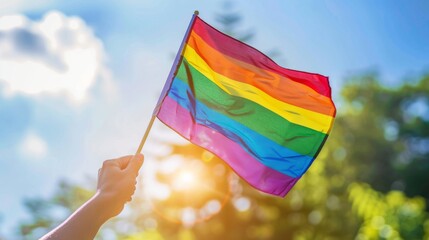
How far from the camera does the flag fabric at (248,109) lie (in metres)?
5.01

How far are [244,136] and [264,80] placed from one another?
1.55 feet

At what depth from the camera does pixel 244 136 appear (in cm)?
514

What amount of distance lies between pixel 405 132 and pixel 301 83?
139ft

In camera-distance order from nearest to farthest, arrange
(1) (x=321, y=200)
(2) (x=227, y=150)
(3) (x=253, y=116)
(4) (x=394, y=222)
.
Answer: (2) (x=227, y=150) < (3) (x=253, y=116) < (4) (x=394, y=222) < (1) (x=321, y=200)

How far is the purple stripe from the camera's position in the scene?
4.93 meters

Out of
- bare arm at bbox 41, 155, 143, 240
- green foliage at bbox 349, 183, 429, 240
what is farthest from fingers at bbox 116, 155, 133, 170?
green foliage at bbox 349, 183, 429, 240

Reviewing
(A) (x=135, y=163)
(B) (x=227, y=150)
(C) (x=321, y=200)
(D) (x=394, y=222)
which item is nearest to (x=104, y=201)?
(A) (x=135, y=163)

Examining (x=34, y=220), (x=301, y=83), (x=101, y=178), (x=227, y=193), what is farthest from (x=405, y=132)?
(x=101, y=178)

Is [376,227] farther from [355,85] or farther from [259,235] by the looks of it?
[355,85]

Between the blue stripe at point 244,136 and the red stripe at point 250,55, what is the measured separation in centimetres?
44

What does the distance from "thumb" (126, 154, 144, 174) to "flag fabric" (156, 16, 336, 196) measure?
236 centimetres

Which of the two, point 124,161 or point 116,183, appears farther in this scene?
point 124,161

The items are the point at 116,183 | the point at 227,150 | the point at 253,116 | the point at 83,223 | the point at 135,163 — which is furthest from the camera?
the point at 253,116

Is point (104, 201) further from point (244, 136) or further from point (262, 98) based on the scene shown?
point (262, 98)
